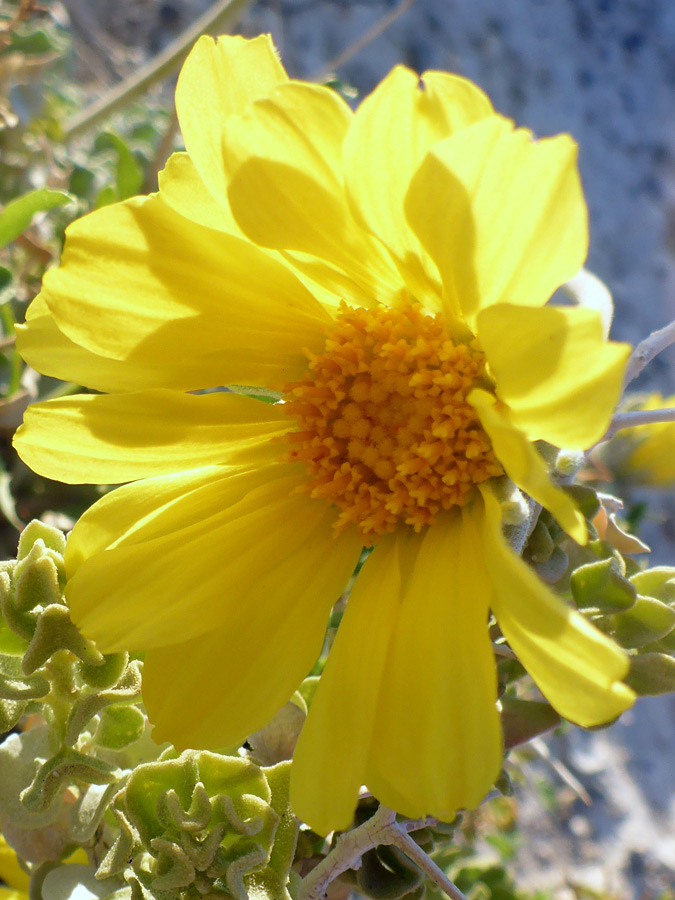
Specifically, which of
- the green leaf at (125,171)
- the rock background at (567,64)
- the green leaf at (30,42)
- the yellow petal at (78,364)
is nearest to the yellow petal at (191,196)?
the yellow petal at (78,364)

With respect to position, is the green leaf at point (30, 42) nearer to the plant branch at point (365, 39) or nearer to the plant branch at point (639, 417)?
the plant branch at point (365, 39)

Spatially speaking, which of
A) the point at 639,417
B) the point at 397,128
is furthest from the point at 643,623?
the point at 397,128

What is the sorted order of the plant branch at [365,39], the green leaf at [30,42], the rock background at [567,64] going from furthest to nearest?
the rock background at [567,64], the green leaf at [30,42], the plant branch at [365,39]

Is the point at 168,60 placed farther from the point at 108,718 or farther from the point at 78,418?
the point at 108,718

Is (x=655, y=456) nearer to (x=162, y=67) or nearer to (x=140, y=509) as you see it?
(x=140, y=509)

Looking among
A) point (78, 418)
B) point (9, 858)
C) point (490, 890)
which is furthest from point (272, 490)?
point (490, 890)

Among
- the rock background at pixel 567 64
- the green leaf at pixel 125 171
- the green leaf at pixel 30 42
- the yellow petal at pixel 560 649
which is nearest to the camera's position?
the yellow petal at pixel 560 649
